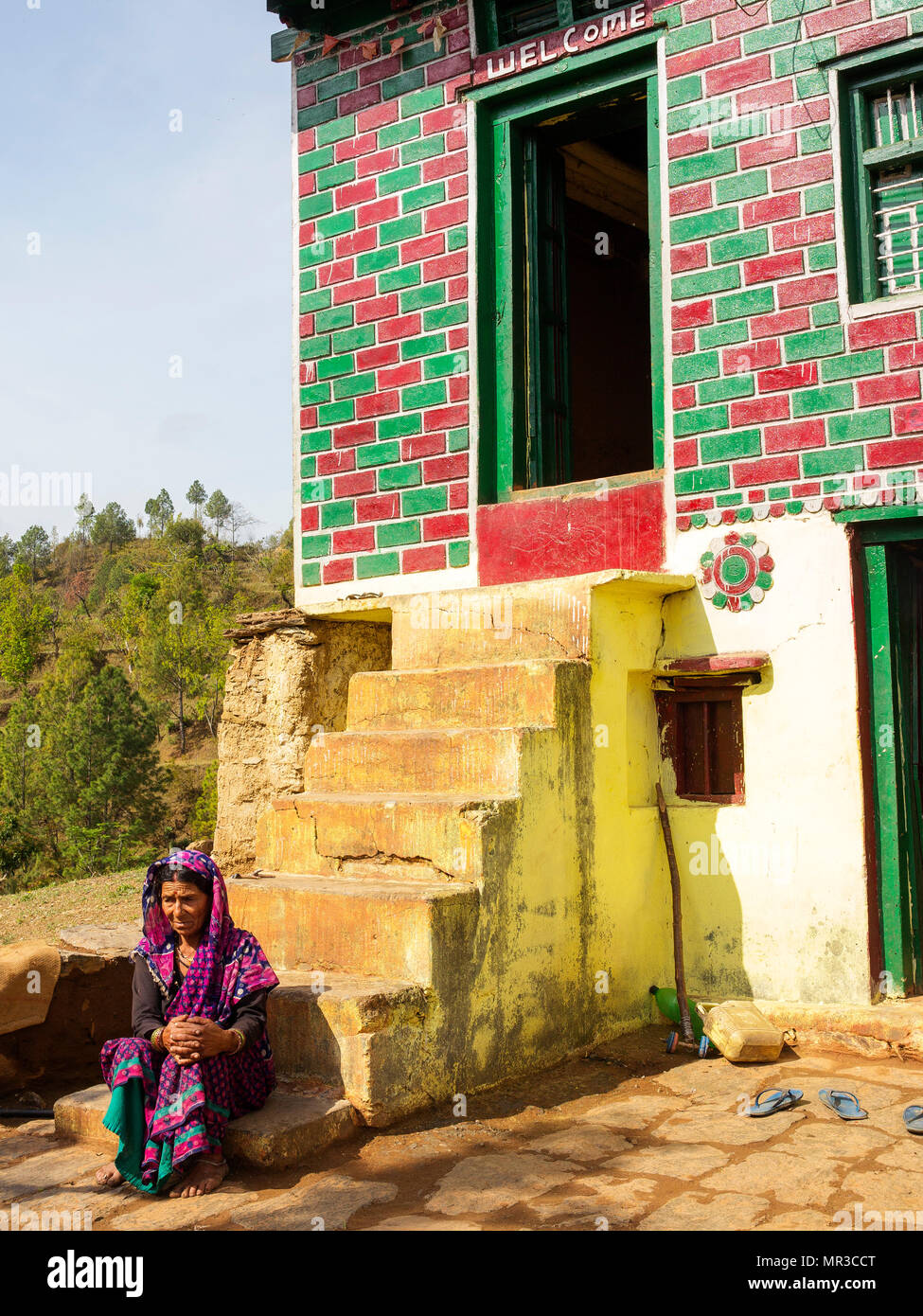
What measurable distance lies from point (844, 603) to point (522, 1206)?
109 inches

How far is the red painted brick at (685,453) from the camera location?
5121mm

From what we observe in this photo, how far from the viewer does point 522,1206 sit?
3.07 meters

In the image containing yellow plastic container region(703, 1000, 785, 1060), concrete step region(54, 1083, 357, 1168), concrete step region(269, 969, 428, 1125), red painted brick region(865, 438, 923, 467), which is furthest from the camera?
red painted brick region(865, 438, 923, 467)

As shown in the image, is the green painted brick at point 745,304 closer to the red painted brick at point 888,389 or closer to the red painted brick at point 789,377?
the red painted brick at point 789,377

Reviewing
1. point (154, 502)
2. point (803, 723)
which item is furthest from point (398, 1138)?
point (154, 502)

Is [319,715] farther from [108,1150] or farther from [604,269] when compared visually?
[604,269]

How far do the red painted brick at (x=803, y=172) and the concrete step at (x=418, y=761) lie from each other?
271 centimetres

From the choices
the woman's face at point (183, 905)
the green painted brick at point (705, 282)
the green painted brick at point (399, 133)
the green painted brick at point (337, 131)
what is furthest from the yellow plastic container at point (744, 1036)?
the green painted brick at point (337, 131)

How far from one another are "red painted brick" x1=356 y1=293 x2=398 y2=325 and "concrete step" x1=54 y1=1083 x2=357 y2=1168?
13.1 ft

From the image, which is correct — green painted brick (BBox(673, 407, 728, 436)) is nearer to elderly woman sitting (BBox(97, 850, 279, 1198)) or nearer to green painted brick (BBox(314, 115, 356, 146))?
green painted brick (BBox(314, 115, 356, 146))

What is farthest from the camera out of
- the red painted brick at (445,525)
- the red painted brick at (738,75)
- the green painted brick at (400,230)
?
the green painted brick at (400,230)

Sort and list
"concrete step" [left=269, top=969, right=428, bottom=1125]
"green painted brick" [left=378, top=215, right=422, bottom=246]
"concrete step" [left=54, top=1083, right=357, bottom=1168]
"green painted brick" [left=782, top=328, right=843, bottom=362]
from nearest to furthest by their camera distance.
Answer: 1. "concrete step" [left=54, top=1083, right=357, bottom=1168]
2. "concrete step" [left=269, top=969, right=428, bottom=1125]
3. "green painted brick" [left=782, top=328, right=843, bottom=362]
4. "green painted brick" [left=378, top=215, right=422, bottom=246]

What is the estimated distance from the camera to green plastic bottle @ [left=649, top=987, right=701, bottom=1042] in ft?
15.5

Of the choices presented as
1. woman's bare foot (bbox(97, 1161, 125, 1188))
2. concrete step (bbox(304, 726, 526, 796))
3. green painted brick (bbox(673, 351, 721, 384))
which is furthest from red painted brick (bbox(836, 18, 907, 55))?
woman's bare foot (bbox(97, 1161, 125, 1188))
